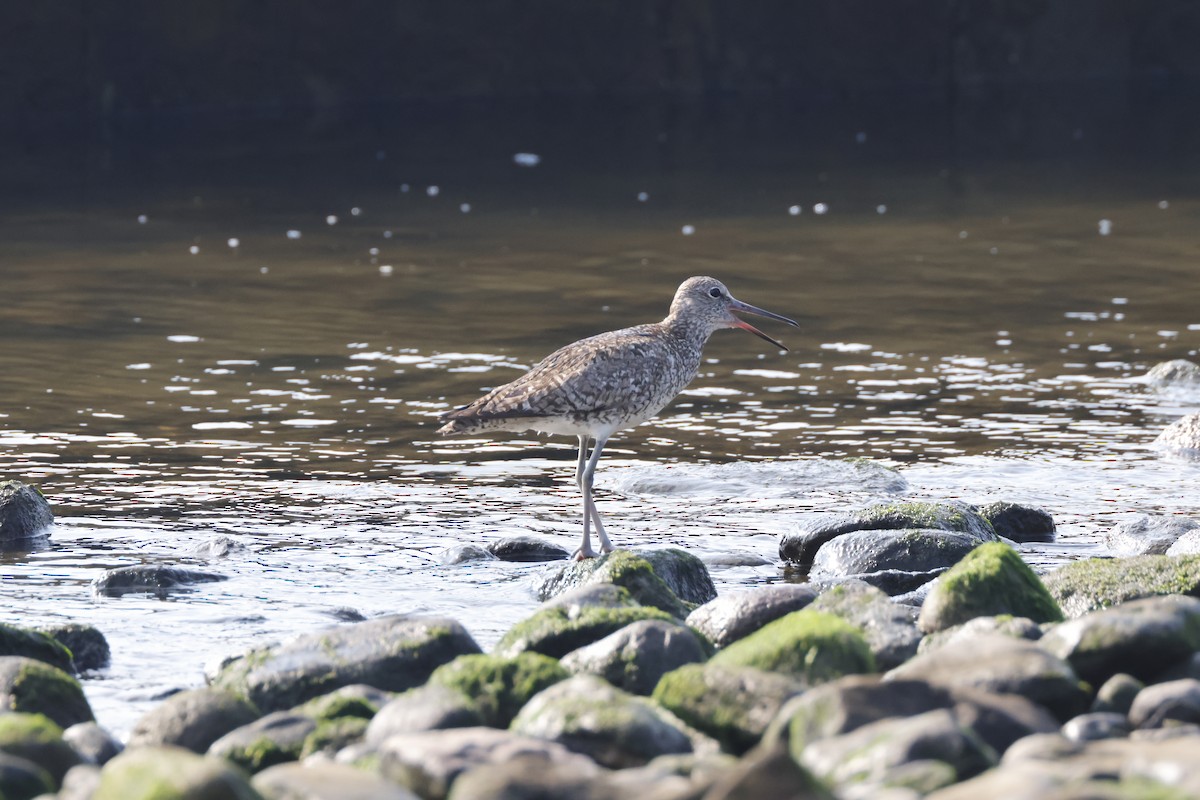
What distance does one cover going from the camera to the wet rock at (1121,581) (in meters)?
6.48

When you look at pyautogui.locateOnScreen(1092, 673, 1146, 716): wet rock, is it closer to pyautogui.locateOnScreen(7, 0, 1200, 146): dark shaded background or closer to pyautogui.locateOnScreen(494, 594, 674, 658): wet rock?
pyautogui.locateOnScreen(494, 594, 674, 658): wet rock

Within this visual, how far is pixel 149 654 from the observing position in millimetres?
6480

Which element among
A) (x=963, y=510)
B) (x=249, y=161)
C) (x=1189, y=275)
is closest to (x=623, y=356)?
(x=963, y=510)

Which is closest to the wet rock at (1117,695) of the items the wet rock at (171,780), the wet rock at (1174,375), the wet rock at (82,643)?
the wet rock at (171,780)

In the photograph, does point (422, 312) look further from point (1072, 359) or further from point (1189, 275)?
point (1189, 275)

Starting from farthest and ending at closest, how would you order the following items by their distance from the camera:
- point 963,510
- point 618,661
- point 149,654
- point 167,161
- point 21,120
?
point 21,120, point 167,161, point 963,510, point 149,654, point 618,661

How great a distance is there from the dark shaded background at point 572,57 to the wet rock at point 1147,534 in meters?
19.6

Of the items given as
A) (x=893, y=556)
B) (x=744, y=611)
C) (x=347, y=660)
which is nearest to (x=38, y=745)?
(x=347, y=660)

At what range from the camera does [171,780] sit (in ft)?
13.6

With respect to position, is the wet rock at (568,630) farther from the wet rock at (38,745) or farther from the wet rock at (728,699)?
the wet rock at (38,745)

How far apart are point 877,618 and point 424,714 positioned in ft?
5.81

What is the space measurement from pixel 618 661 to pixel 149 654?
6.19ft

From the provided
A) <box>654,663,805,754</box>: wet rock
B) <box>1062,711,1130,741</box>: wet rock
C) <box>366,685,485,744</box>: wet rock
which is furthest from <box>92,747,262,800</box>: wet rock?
<box>1062,711,1130,741</box>: wet rock

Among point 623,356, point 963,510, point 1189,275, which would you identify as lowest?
point 963,510
